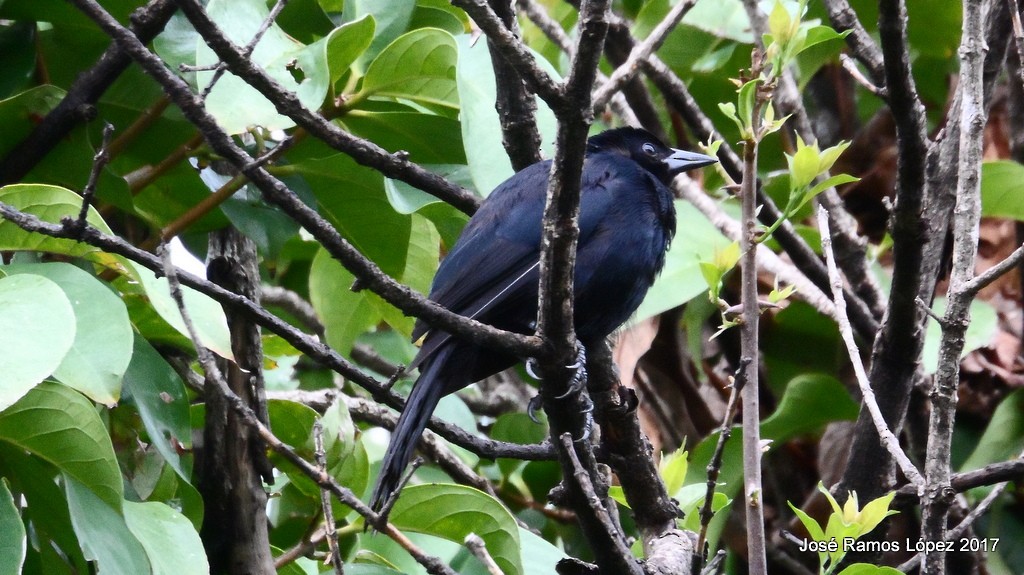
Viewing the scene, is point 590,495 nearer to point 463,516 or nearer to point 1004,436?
point 463,516

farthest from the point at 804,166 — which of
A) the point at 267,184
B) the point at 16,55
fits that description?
the point at 16,55

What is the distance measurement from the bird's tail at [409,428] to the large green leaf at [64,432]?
0.60 m

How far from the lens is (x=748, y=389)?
6.52 feet

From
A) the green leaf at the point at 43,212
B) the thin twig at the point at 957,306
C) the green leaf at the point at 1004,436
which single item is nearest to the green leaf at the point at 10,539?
the green leaf at the point at 43,212

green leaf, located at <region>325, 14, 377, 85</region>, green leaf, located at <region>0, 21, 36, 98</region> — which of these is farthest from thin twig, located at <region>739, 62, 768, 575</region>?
green leaf, located at <region>0, 21, 36, 98</region>

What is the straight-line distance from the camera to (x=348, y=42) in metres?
2.62

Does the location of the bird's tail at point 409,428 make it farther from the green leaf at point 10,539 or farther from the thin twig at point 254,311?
the green leaf at point 10,539

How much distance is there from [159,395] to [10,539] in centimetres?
53

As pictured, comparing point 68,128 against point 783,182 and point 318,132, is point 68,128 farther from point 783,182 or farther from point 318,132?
point 783,182

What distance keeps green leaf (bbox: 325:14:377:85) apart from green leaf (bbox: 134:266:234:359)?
0.65 metres

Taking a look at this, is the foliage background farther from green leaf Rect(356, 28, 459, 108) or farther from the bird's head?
the bird's head

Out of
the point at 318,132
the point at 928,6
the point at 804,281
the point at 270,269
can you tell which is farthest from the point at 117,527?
the point at 928,6

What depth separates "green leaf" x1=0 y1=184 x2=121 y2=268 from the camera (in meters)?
2.34

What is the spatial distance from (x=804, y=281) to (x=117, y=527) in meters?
2.32
